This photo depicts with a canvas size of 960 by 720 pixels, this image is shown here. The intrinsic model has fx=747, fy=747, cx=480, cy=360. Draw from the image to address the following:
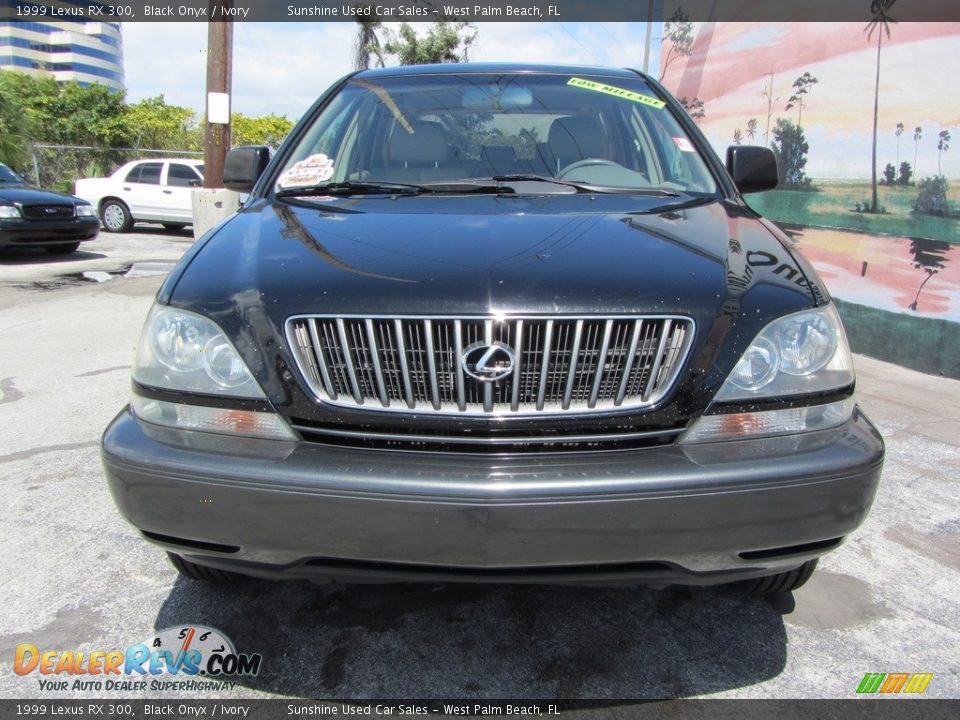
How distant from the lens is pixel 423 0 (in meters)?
27.0

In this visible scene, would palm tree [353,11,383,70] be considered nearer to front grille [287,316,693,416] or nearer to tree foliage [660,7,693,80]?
tree foliage [660,7,693,80]

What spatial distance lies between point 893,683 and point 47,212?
11504 mm

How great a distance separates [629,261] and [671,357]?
280 mm

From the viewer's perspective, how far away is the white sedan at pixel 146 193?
49.5ft

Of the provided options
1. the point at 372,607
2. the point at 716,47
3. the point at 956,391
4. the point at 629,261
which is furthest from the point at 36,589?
the point at 716,47

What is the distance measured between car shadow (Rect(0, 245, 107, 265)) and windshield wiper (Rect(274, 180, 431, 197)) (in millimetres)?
9643

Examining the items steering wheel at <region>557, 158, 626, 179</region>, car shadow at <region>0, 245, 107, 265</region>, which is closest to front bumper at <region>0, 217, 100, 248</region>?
car shadow at <region>0, 245, 107, 265</region>

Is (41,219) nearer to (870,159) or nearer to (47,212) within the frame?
(47,212)

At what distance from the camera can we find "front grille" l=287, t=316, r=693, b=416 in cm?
170

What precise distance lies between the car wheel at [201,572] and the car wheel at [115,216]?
1527 cm

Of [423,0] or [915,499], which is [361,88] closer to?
[915,499]

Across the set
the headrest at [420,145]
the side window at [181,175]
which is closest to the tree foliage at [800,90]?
the headrest at [420,145]

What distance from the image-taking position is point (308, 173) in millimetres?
2795

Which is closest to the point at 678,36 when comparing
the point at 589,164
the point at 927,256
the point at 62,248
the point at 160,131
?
the point at 927,256
